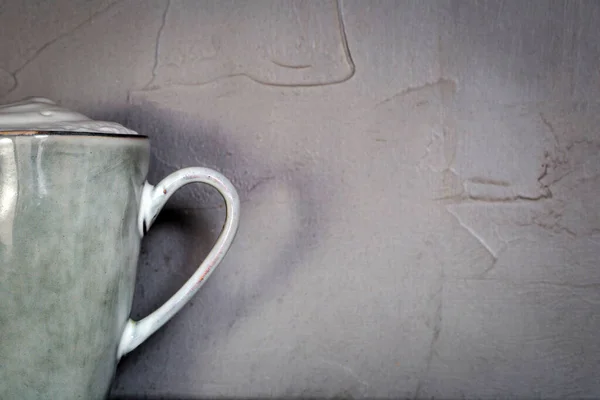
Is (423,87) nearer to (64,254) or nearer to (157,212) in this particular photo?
(157,212)

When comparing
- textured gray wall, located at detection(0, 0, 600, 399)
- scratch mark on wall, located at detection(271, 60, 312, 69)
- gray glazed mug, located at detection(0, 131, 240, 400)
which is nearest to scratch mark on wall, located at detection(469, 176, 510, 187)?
textured gray wall, located at detection(0, 0, 600, 399)

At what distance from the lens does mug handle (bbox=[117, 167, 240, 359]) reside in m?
0.60

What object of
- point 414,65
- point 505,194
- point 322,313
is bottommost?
point 322,313

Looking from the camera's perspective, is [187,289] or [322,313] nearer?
[187,289]

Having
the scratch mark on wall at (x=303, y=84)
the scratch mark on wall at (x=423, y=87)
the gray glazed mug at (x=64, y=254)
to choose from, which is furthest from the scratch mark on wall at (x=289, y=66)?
the gray glazed mug at (x=64, y=254)

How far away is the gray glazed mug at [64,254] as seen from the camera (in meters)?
0.50

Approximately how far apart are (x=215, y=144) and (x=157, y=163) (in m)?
0.09

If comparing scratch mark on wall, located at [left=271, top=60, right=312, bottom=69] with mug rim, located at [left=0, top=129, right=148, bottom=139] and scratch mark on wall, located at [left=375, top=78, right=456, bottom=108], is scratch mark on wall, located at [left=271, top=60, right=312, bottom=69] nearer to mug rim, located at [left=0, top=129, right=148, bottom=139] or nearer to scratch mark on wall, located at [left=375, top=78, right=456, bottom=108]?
scratch mark on wall, located at [left=375, top=78, right=456, bottom=108]

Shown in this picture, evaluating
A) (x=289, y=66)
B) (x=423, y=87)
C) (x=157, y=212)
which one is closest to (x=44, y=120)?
(x=157, y=212)

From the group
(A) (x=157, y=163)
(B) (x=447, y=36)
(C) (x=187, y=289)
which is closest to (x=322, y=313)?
(C) (x=187, y=289)

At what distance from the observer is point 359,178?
28.5 inches

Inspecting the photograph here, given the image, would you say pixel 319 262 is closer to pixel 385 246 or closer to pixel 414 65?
pixel 385 246

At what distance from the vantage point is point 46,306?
1.71 feet

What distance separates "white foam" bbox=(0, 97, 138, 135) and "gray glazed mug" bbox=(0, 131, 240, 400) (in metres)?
0.02
